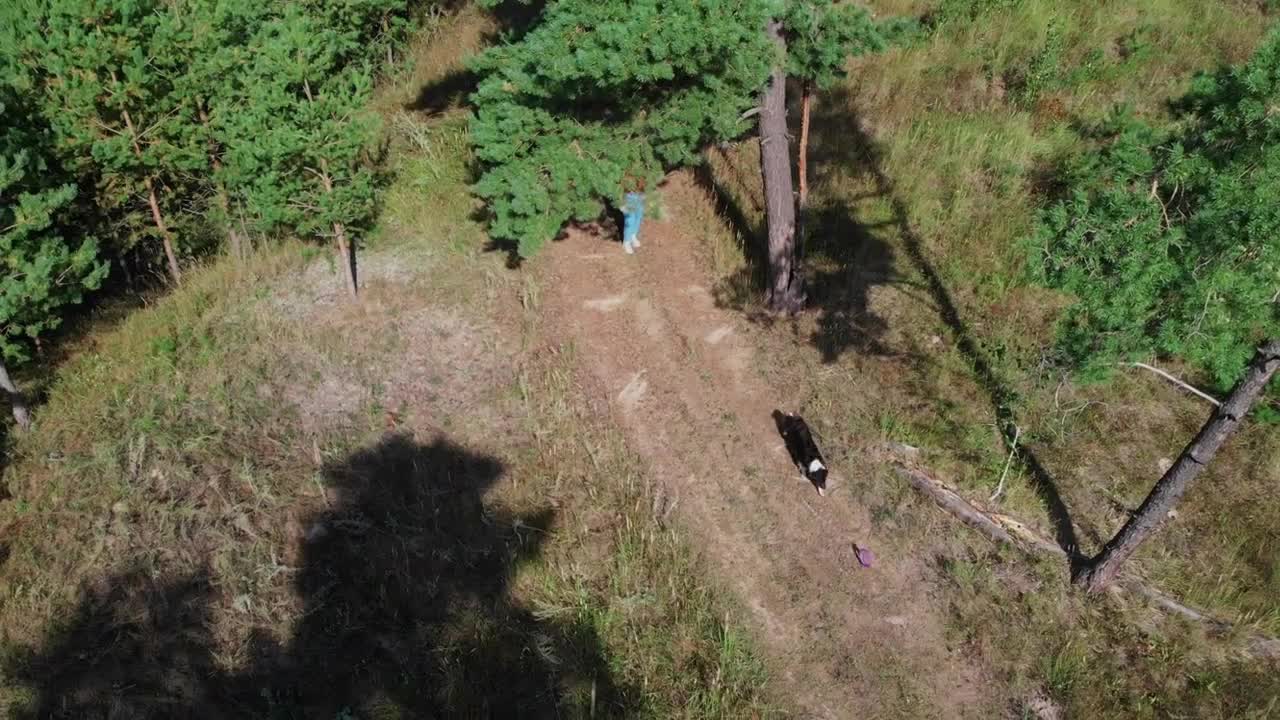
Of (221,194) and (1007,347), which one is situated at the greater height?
(221,194)

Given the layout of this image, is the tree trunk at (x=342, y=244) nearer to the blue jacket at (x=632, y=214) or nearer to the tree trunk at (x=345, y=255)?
the tree trunk at (x=345, y=255)

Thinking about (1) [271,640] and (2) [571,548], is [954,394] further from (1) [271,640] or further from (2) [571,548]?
(1) [271,640]

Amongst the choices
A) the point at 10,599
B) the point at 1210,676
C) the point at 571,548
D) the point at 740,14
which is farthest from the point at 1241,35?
the point at 10,599

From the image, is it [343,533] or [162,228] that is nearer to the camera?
[343,533]

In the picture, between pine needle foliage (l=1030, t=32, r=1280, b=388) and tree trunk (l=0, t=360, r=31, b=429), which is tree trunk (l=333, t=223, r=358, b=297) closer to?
tree trunk (l=0, t=360, r=31, b=429)

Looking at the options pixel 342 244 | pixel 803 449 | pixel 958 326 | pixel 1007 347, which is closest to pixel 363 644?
pixel 803 449

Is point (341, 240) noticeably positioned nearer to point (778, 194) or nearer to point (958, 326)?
point (778, 194)

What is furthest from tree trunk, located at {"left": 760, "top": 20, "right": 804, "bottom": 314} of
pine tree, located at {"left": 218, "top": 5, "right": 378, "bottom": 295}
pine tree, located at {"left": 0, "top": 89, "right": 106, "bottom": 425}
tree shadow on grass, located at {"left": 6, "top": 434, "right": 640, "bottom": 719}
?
pine tree, located at {"left": 0, "top": 89, "right": 106, "bottom": 425}
